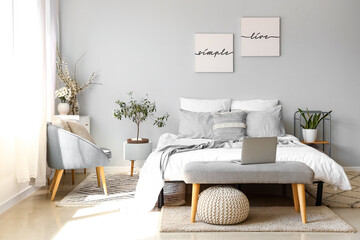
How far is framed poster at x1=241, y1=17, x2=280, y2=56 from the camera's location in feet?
19.0

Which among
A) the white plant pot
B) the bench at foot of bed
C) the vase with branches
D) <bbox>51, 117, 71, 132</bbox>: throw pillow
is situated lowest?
the bench at foot of bed

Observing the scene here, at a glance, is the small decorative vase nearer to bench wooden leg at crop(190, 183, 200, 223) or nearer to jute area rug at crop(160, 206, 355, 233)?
jute area rug at crop(160, 206, 355, 233)

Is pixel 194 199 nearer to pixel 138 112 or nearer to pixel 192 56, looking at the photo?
pixel 138 112

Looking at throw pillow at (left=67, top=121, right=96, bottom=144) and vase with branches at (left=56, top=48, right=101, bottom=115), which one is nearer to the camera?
throw pillow at (left=67, top=121, right=96, bottom=144)

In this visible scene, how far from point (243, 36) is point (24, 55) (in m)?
3.01

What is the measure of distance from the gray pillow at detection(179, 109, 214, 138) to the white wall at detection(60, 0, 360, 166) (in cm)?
49

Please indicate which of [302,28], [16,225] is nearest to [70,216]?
[16,225]

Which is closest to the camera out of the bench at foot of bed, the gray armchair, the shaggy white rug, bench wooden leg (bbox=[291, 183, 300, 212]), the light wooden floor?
the light wooden floor

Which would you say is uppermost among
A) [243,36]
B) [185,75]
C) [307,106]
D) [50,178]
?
[243,36]

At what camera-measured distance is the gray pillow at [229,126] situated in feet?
16.4

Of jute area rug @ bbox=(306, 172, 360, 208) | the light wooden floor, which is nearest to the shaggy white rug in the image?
the light wooden floor

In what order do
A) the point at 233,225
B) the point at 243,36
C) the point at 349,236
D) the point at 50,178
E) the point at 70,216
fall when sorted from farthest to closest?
the point at 243,36, the point at 50,178, the point at 70,216, the point at 233,225, the point at 349,236

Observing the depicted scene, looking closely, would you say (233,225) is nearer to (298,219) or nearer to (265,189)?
(298,219)

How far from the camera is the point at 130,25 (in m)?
5.82
